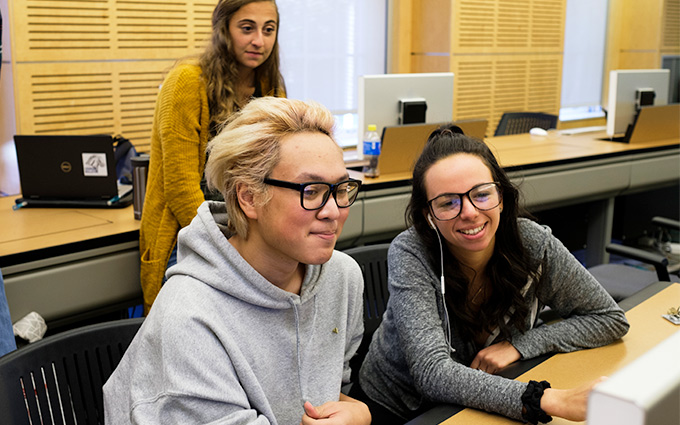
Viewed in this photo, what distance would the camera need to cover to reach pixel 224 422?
3.51ft

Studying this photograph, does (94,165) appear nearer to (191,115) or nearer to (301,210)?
(191,115)

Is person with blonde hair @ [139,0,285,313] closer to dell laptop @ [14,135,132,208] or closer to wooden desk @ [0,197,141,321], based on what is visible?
wooden desk @ [0,197,141,321]

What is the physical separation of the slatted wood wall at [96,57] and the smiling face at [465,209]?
225 cm

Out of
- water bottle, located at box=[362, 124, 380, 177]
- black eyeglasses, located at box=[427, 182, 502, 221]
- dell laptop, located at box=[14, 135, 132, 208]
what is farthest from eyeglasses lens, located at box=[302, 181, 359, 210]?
water bottle, located at box=[362, 124, 380, 177]

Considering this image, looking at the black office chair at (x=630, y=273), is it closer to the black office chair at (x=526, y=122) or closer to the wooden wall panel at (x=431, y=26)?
the black office chair at (x=526, y=122)

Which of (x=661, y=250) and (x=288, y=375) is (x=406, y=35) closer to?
(x=661, y=250)

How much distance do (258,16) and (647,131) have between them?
313cm

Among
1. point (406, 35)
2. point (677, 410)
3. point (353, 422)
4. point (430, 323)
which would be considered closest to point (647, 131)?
point (406, 35)

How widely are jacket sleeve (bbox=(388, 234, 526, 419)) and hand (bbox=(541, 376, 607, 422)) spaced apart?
0.17 ft

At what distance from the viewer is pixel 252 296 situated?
1.20 meters

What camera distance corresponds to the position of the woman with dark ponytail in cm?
153

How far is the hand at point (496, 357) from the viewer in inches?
58.8

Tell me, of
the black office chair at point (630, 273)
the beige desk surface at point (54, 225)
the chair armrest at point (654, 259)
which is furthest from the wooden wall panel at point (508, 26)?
the beige desk surface at point (54, 225)

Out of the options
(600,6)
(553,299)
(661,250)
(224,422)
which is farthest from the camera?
(600,6)
